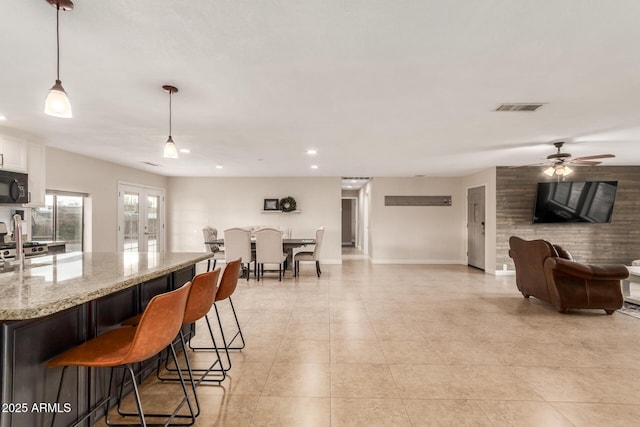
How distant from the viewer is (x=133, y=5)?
1.68 meters

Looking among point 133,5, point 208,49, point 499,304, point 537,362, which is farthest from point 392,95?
point 499,304

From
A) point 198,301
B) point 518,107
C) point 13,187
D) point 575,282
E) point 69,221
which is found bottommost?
point 575,282

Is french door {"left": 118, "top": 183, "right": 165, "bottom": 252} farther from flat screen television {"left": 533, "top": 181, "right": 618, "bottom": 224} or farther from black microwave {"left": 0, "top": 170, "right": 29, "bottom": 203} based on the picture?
flat screen television {"left": 533, "top": 181, "right": 618, "bottom": 224}

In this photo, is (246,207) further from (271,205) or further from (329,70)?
(329,70)

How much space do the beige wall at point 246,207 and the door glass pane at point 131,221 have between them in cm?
141

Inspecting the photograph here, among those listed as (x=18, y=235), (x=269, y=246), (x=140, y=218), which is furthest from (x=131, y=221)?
Result: (x=18, y=235)

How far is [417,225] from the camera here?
884cm

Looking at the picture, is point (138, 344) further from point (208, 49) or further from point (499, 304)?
point (499, 304)

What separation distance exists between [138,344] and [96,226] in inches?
226

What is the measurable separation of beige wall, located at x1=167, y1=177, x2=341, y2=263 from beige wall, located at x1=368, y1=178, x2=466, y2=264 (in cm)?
116

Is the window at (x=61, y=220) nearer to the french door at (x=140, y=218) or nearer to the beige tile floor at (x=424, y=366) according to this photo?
the french door at (x=140, y=218)

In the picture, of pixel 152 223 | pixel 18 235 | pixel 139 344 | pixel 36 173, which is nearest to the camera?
pixel 139 344

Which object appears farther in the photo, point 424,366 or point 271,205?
point 271,205

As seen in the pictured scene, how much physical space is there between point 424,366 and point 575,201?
5925 millimetres
